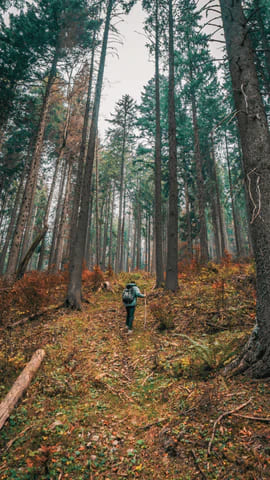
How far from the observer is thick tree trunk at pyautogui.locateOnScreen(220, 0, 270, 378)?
347 cm

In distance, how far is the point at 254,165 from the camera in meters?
3.82

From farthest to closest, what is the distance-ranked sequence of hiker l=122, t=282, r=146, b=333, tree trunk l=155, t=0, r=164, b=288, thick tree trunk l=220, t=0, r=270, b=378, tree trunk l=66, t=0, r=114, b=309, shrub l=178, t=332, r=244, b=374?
tree trunk l=155, t=0, r=164, b=288
tree trunk l=66, t=0, r=114, b=309
hiker l=122, t=282, r=146, b=333
shrub l=178, t=332, r=244, b=374
thick tree trunk l=220, t=0, r=270, b=378

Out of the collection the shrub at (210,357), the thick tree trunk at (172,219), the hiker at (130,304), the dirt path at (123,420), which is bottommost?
the dirt path at (123,420)

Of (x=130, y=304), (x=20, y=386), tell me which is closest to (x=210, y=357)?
(x=20, y=386)

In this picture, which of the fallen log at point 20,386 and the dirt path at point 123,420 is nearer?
the dirt path at point 123,420

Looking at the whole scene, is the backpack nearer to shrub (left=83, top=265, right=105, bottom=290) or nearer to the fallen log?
the fallen log

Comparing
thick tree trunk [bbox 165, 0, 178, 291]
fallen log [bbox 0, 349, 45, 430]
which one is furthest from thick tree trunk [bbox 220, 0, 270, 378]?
thick tree trunk [bbox 165, 0, 178, 291]

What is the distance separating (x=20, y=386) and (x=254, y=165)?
18.4ft

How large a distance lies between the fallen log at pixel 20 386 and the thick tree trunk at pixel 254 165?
3.60 meters

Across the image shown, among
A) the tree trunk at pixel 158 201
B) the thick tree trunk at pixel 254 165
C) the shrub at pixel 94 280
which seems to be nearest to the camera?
the thick tree trunk at pixel 254 165

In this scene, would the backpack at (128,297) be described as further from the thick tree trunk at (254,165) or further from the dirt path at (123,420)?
the thick tree trunk at (254,165)

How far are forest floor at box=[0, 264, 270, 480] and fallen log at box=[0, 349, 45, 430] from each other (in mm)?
125

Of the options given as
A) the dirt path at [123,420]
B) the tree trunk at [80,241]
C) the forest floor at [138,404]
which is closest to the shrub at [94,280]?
the tree trunk at [80,241]

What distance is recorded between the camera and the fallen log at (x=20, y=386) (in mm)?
3521
